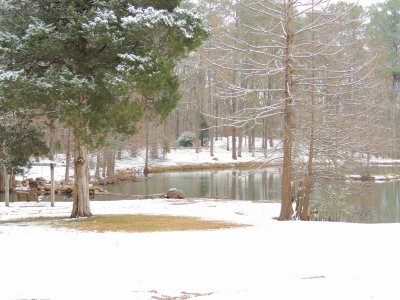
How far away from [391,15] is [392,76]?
23.5 ft

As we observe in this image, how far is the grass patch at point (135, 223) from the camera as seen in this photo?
438 inches

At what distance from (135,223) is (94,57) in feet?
13.7

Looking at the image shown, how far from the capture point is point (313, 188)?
52.7 ft

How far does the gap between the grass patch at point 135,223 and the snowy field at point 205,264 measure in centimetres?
75

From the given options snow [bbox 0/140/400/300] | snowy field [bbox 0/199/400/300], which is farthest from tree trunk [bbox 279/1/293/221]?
snowy field [bbox 0/199/400/300]

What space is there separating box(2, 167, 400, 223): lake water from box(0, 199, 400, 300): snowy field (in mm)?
5327

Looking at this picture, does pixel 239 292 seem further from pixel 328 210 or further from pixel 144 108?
pixel 328 210

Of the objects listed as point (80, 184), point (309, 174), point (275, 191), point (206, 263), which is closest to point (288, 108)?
point (309, 174)

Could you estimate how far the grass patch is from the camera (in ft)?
36.5

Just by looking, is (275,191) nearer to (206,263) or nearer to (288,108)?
(288,108)

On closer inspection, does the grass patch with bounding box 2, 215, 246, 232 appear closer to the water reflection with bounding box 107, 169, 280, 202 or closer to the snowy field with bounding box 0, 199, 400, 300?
the snowy field with bounding box 0, 199, 400, 300

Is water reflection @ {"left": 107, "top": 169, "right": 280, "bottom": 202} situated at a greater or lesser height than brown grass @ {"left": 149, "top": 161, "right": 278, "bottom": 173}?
lesser

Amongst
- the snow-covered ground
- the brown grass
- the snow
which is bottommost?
the snow

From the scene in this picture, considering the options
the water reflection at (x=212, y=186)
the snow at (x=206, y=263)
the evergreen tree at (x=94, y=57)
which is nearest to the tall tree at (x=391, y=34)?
the water reflection at (x=212, y=186)
